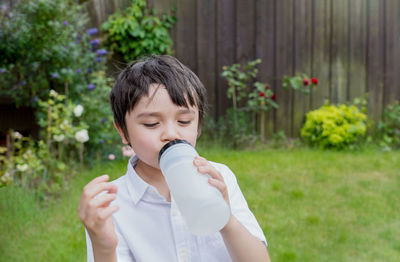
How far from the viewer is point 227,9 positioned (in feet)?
17.4

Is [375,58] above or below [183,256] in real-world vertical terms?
above

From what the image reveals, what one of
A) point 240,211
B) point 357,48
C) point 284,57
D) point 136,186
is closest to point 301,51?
point 284,57

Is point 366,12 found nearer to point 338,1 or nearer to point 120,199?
point 338,1

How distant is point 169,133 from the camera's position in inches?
48.6

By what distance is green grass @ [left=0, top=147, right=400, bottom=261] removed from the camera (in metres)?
2.74

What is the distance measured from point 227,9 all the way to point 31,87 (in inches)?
92.7

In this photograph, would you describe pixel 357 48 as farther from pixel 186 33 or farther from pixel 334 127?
pixel 186 33

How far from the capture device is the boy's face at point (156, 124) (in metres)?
1.25

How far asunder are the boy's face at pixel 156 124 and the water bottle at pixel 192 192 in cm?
9

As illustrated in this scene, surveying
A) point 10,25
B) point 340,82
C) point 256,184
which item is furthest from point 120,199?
point 340,82

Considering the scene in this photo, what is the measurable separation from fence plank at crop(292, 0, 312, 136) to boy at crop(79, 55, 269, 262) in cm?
417

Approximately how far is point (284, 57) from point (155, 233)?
4411 millimetres

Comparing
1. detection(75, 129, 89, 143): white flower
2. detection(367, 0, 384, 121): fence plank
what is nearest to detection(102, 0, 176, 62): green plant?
detection(75, 129, 89, 143): white flower

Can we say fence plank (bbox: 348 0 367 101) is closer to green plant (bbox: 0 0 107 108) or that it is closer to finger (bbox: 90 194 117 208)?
green plant (bbox: 0 0 107 108)
